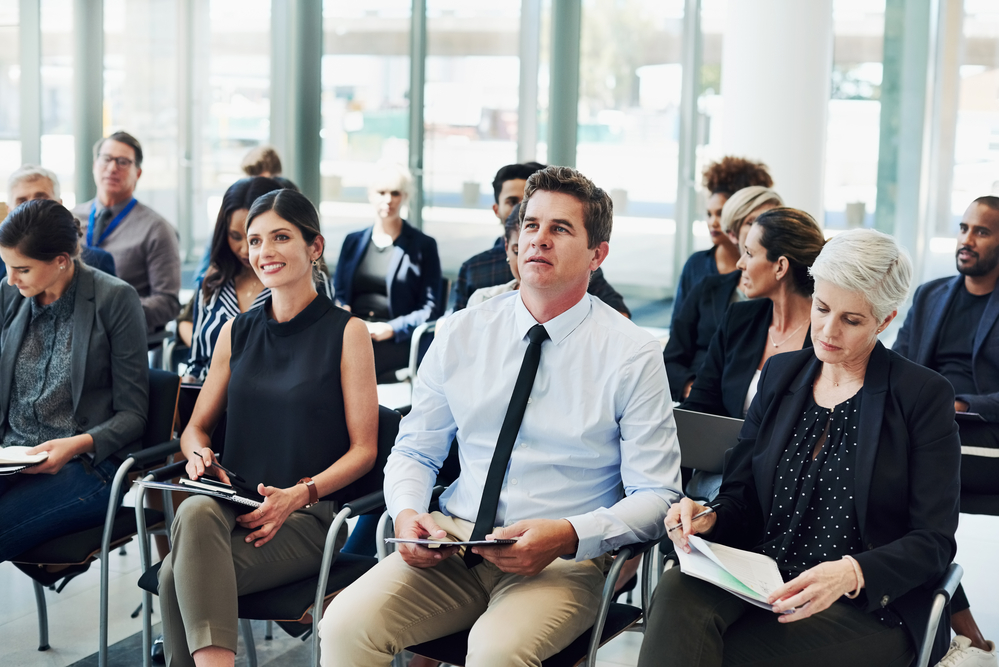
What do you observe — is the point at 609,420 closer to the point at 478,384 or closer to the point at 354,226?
the point at 478,384

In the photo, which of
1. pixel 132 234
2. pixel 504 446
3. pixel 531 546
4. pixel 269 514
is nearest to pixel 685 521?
pixel 531 546

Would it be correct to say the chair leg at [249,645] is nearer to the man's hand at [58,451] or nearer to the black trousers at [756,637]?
the man's hand at [58,451]

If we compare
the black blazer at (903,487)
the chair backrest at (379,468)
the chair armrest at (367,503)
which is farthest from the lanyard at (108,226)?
the black blazer at (903,487)

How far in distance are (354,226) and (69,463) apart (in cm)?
604

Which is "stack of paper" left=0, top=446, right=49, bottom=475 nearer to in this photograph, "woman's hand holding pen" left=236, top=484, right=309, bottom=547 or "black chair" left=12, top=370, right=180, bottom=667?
"black chair" left=12, top=370, right=180, bottom=667

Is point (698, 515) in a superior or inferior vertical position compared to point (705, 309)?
inferior

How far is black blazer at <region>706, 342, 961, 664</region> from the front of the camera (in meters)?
1.93

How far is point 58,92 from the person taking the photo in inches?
245

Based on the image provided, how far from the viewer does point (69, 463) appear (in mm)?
2863

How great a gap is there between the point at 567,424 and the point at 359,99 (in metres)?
6.73

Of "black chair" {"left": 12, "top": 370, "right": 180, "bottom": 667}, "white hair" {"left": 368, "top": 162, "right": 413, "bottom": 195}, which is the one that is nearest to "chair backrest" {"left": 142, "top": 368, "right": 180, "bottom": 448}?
"black chair" {"left": 12, "top": 370, "right": 180, "bottom": 667}

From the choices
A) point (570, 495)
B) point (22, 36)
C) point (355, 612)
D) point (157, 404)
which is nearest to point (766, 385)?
point (570, 495)

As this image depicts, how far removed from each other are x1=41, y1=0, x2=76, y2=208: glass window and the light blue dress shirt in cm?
461

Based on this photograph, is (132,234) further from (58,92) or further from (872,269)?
(872,269)
